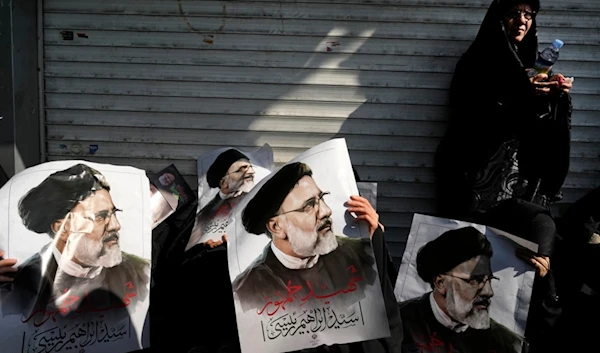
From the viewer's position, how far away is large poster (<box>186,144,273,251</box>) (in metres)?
3.17

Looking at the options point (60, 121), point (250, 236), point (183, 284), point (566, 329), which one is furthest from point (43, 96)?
point (566, 329)

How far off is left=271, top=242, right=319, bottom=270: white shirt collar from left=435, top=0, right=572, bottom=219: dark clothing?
1.52 meters

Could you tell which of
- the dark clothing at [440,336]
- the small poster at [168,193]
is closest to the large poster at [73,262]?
the small poster at [168,193]

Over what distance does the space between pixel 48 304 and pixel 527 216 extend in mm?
2300

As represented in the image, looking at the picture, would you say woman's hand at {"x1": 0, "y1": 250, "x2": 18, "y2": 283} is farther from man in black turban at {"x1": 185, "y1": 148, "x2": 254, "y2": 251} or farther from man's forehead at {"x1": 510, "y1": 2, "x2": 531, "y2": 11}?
man's forehead at {"x1": 510, "y1": 2, "x2": 531, "y2": 11}

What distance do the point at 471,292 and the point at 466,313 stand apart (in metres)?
0.10

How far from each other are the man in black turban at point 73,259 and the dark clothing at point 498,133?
6.67ft

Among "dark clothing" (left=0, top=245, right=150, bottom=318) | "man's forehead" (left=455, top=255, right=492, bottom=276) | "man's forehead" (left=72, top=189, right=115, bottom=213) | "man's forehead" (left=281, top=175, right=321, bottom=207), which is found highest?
"man's forehead" (left=281, top=175, right=321, bottom=207)

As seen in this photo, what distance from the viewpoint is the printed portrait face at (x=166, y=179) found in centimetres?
360

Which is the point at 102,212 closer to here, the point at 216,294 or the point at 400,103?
the point at 216,294

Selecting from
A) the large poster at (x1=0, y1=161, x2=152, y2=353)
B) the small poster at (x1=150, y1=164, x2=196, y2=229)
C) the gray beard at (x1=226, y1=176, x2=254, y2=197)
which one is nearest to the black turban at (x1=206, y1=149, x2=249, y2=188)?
the gray beard at (x1=226, y1=176, x2=254, y2=197)

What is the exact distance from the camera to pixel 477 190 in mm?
3438

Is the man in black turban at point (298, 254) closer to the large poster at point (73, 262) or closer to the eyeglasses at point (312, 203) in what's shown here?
the eyeglasses at point (312, 203)

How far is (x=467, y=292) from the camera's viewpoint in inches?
99.2
